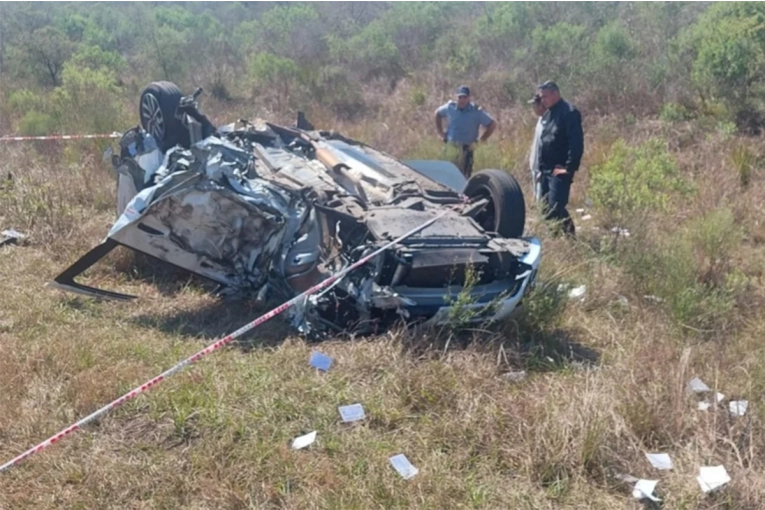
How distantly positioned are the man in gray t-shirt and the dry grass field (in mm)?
2655

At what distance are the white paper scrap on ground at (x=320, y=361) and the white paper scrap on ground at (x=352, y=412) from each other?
0.46 meters

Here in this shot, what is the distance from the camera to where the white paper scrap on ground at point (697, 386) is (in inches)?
169

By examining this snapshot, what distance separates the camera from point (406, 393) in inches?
164

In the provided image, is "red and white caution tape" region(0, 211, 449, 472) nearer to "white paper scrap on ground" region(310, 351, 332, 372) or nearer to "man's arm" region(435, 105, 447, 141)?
"white paper scrap on ground" region(310, 351, 332, 372)

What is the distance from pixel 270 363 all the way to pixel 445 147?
5032 mm

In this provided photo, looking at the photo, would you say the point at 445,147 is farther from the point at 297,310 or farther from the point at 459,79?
the point at 459,79

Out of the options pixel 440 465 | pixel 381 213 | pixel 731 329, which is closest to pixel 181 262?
pixel 381 213

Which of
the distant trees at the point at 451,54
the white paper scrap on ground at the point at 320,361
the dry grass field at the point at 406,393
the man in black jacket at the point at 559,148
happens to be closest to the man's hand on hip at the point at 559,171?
the man in black jacket at the point at 559,148

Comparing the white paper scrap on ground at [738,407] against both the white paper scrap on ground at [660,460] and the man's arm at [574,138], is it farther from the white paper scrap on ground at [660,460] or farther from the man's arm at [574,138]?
the man's arm at [574,138]

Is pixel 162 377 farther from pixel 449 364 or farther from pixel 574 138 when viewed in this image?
pixel 574 138

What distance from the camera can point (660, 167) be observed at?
7.30 metres

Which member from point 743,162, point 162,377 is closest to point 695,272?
point 743,162

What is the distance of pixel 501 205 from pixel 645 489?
2.78 meters

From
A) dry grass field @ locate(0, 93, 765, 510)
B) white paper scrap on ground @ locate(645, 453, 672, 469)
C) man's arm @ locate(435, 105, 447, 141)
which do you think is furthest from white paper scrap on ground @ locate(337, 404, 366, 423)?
man's arm @ locate(435, 105, 447, 141)
